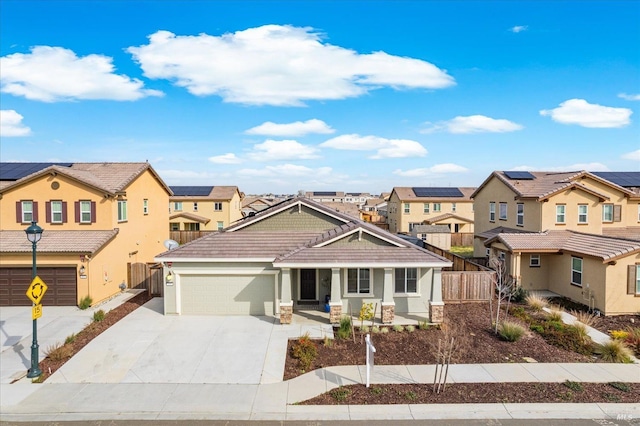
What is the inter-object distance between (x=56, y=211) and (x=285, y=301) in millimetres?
13989

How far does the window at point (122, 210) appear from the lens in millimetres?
22172

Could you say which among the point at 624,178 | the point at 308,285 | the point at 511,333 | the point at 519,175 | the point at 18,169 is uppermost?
the point at 18,169

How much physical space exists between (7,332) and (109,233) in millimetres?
6636

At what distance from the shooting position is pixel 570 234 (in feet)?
75.5

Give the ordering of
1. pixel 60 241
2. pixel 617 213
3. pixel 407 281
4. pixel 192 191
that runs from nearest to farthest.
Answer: pixel 407 281, pixel 60 241, pixel 617 213, pixel 192 191

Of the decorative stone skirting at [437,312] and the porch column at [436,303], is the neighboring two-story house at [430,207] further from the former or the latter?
the decorative stone skirting at [437,312]

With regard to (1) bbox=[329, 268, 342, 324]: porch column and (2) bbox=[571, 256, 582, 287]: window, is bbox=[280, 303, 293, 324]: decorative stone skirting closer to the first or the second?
(1) bbox=[329, 268, 342, 324]: porch column

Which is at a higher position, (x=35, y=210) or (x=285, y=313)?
(x=35, y=210)

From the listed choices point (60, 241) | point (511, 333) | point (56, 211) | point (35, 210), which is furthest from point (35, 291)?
point (511, 333)

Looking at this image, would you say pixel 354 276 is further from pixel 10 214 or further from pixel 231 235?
pixel 10 214

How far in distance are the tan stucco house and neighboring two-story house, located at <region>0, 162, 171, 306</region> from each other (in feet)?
16.4

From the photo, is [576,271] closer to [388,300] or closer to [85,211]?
[388,300]

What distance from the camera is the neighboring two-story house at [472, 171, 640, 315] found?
58.2ft

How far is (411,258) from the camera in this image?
1644 cm
